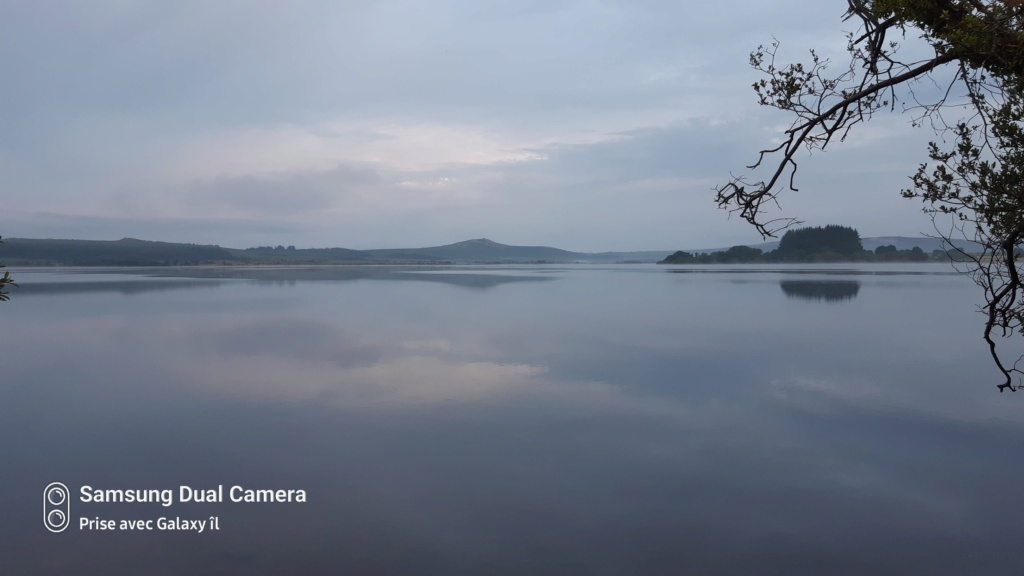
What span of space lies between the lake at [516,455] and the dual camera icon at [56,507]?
8 cm

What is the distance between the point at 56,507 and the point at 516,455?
12.4ft

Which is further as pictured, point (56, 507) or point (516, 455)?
point (516, 455)

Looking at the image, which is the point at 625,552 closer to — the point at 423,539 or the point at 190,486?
the point at 423,539

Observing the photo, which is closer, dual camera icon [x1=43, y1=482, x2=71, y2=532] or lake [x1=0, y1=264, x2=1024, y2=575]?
lake [x1=0, y1=264, x2=1024, y2=575]

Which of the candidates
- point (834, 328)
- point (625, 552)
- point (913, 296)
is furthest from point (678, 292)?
point (625, 552)

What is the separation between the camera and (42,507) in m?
5.33

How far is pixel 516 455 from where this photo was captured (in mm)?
6477

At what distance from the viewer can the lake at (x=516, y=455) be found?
15.2 feet

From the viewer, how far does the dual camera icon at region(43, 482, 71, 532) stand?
16.6 ft

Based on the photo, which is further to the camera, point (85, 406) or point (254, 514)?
point (85, 406)

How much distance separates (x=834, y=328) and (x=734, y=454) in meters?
11.1

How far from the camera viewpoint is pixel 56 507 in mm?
5332

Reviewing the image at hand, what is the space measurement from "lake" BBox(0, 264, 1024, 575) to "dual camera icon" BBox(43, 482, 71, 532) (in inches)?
3.0

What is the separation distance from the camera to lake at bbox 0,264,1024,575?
182 inches
